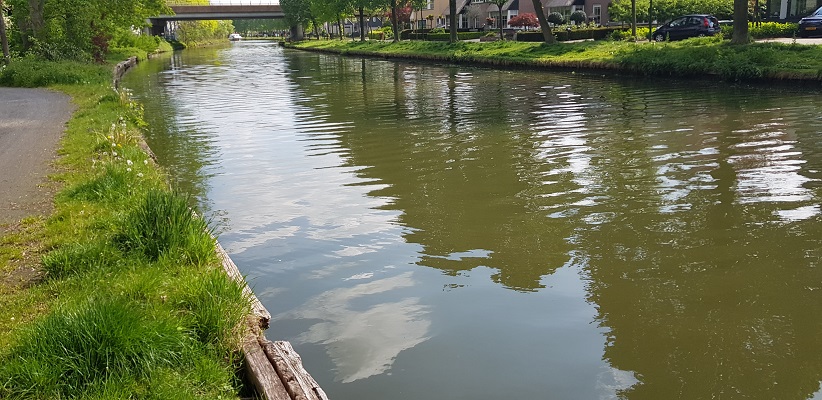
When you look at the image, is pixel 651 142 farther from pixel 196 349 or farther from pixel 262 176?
pixel 196 349

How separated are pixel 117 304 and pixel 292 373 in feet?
3.76

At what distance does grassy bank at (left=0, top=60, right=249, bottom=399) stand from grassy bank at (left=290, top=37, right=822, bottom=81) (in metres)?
18.7

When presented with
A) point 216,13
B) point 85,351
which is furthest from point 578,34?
point 216,13

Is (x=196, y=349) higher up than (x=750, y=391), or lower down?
higher up

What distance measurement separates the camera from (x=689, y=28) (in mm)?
32812

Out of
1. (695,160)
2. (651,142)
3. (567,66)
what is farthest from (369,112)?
(567,66)

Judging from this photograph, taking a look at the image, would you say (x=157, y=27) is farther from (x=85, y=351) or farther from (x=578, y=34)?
(x=85, y=351)

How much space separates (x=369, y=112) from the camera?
1817cm

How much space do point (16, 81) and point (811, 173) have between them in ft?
80.9

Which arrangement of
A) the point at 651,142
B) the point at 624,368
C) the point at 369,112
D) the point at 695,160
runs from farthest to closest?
1. the point at 369,112
2. the point at 651,142
3. the point at 695,160
4. the point at 624,368

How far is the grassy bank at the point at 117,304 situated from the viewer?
3.68m

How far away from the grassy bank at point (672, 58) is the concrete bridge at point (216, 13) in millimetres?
59648

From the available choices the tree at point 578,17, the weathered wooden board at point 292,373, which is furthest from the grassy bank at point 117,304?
the tree at point 578,17

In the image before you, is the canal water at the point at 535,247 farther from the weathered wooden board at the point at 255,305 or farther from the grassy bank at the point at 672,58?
the grassy bank at the point at 672,58
